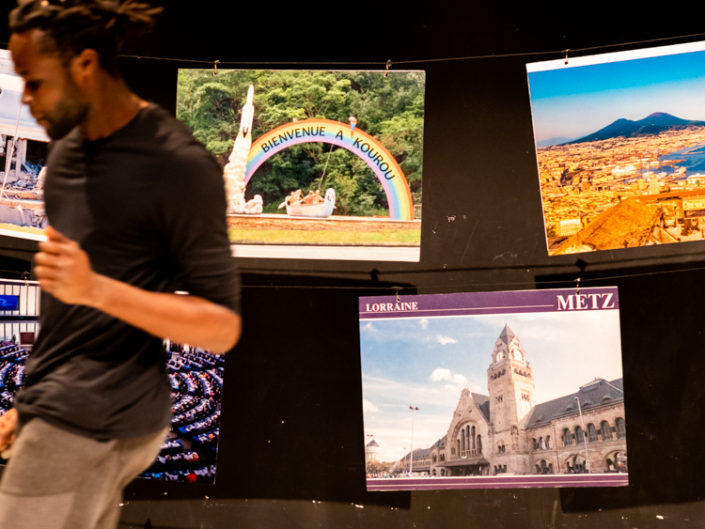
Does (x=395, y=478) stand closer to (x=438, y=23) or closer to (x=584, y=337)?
(x=584, y=337)

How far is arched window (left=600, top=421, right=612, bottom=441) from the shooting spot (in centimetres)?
254

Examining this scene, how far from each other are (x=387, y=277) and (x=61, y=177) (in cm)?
164

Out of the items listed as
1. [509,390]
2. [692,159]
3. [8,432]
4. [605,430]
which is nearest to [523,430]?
[509,390]

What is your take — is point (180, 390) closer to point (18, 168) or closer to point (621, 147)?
point (18, 168)

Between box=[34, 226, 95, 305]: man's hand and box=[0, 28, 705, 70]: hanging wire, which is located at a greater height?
box=[0, 28, 705, 70]: hanging wire

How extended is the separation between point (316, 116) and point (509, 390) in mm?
1120

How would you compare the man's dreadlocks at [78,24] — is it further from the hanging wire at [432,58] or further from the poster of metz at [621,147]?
the poster of metz at [621,147]

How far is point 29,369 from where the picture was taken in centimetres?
114

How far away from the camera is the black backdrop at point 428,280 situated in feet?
8.59

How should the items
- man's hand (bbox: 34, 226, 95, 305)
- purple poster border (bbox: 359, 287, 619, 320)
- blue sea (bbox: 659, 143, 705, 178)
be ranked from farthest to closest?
purple poster border (bbox: 359, 287, 619, 320) → blue sea (bbox: 659, 143, 705, 178) → man's hand (bbox: 34, 226, 95, 305)

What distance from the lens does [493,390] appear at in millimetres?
2607

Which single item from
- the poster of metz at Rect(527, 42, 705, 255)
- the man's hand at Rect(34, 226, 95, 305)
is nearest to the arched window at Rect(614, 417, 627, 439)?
the poster of metz at Rect(527, 42, 705, 255)

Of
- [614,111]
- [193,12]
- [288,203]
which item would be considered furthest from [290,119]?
[614,111]

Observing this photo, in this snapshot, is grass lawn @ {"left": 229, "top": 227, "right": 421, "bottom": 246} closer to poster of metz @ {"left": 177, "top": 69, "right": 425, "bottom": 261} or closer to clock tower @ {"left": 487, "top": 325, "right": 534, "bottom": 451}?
poster of metz @ {"left": 177, "top": 69, "right": 425, "bottom": 261}
